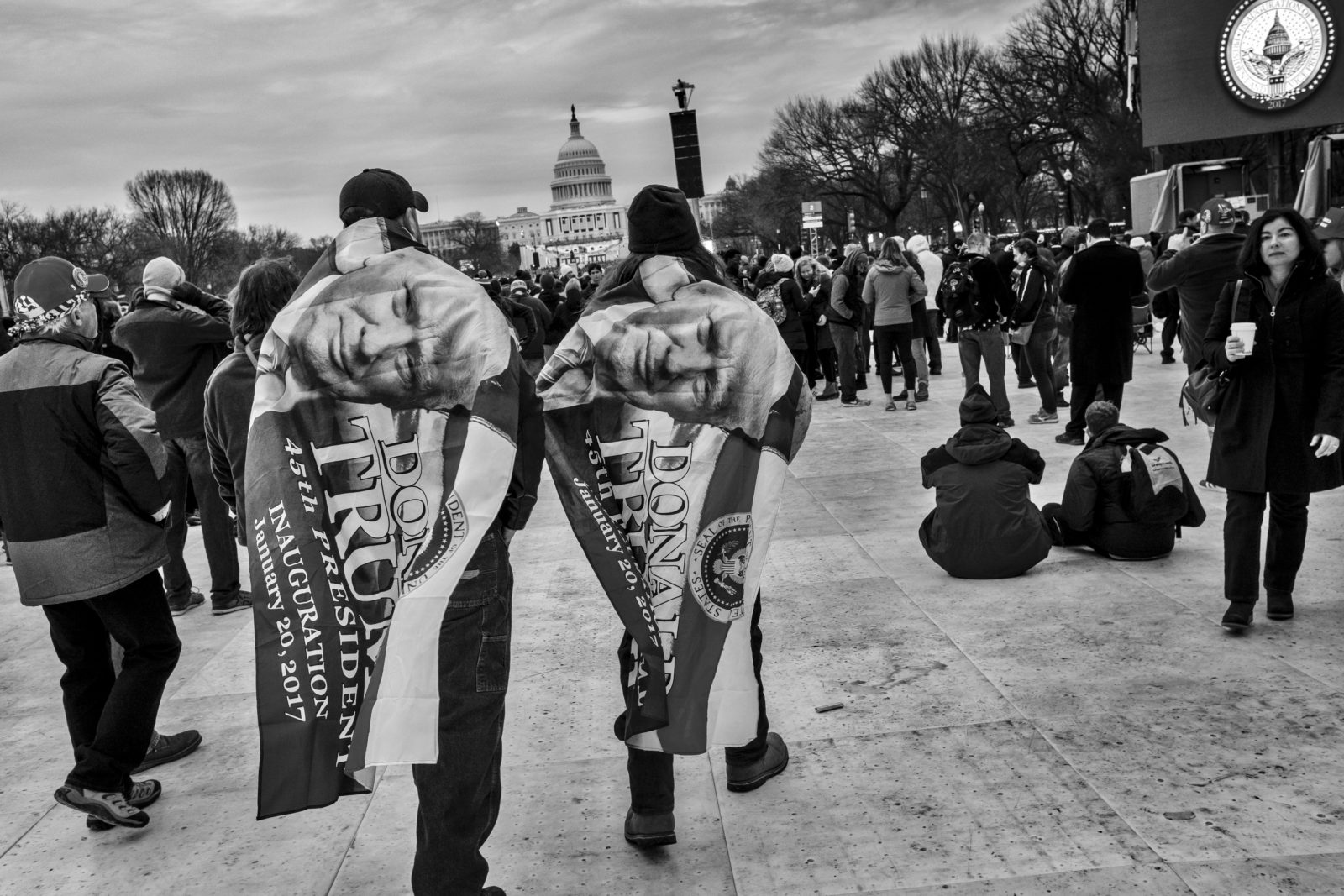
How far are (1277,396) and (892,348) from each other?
315 inches

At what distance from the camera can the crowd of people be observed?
9.75 ft

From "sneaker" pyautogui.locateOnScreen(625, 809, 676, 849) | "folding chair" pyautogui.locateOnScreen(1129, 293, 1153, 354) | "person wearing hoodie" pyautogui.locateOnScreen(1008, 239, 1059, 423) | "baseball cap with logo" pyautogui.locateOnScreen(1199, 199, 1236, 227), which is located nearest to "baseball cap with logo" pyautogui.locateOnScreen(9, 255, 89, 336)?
"sneaker" pyautogui.locateOnScreen(625, 809, 676, 849)

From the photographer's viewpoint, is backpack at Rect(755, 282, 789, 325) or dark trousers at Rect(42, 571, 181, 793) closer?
dark trousers at Rect(42, 571, 181, 793)

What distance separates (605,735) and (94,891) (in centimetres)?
178

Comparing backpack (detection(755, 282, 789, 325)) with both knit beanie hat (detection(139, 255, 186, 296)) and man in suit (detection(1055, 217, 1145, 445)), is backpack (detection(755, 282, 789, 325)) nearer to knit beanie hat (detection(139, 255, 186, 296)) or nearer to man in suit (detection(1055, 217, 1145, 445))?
man in suit (detection(1055, 217, 1145, 445))

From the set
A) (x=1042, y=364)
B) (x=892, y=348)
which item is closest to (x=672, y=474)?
(x=1042, y=364)

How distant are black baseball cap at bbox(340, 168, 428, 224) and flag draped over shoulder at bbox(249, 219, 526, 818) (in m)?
0.19

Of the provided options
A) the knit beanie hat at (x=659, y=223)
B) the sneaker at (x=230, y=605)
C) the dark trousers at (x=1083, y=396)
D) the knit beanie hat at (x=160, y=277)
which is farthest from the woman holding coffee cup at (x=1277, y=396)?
the knit beanie hat at (x=160, y=277)

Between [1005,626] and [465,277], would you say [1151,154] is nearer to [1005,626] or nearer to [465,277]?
[1005,626]

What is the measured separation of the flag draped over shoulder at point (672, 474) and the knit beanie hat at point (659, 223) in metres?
0.09

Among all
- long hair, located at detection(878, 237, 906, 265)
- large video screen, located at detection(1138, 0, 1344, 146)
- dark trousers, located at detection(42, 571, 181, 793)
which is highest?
large video screen, located at detection(1138, 0, 1344, 146)

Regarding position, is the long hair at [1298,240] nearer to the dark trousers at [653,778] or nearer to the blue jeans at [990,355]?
the dark trousers at [653,778]

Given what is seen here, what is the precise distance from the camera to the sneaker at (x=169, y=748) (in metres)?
4.64

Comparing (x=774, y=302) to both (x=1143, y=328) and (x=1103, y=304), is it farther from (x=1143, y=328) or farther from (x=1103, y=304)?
(x=1143, y=328)
